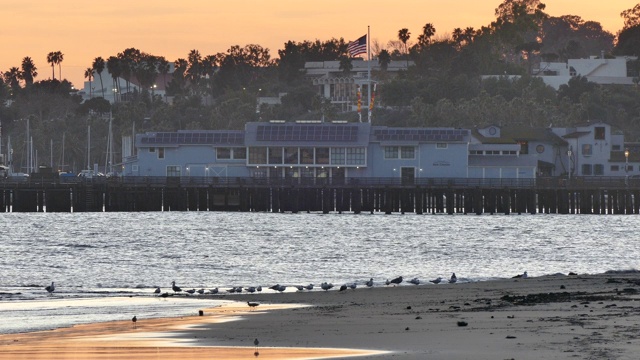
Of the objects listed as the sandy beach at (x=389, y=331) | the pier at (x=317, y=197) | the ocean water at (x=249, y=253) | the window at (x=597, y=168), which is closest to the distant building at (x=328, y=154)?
the pier at (x=317, y=197)

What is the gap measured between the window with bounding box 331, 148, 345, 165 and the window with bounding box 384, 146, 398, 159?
4.21 metres

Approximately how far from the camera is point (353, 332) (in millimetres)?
28672

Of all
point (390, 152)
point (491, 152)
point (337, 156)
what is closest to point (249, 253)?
point (390, 152)

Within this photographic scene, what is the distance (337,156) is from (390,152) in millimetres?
5113

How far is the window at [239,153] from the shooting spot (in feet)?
449

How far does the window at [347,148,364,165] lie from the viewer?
5295 inches

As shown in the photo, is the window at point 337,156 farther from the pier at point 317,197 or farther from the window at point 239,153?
the pier at point 317,197

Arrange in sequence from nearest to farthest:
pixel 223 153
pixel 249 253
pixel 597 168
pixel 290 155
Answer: pixel 249 253 < pixel 290 155 < pixel 223 153 < pixel 597 168

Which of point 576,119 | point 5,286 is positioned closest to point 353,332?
point 5,286

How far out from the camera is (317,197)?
399ft

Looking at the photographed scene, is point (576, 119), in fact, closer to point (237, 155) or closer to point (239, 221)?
point (237, 155)

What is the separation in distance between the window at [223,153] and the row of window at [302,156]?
230 centimetres

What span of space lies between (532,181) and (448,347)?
101213mm

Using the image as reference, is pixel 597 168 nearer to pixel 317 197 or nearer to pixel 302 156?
pixel 302 156
